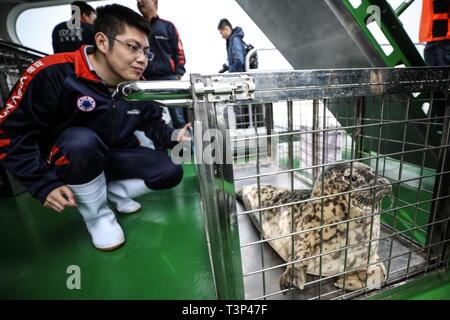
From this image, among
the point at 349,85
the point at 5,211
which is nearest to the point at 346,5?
the point at 349,85

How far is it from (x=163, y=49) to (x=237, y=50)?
113 centimetres

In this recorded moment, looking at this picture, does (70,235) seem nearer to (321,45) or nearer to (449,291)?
(449,291)

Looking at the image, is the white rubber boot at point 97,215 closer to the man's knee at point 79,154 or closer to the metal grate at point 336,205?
the man's knee at point 79,154

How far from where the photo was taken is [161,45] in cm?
222

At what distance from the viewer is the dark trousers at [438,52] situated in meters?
1.52

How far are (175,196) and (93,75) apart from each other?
91 centimetres

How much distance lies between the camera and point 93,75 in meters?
1.11

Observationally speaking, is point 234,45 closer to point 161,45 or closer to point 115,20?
point 161,45

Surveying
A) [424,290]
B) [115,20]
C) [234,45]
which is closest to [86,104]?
[115,20]

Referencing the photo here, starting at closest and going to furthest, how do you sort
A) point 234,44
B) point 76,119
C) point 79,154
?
point 79,154 < point 76,119 < point 234,44

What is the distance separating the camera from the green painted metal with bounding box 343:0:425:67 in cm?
99

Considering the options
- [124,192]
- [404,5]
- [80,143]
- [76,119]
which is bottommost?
[124,192]

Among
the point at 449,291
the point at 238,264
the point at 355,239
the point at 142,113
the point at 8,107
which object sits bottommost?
the point at 449,291

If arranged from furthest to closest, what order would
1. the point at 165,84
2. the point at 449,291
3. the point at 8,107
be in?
1. the point at 8,107
2. the point at 449,291
3. the point at 165,84
